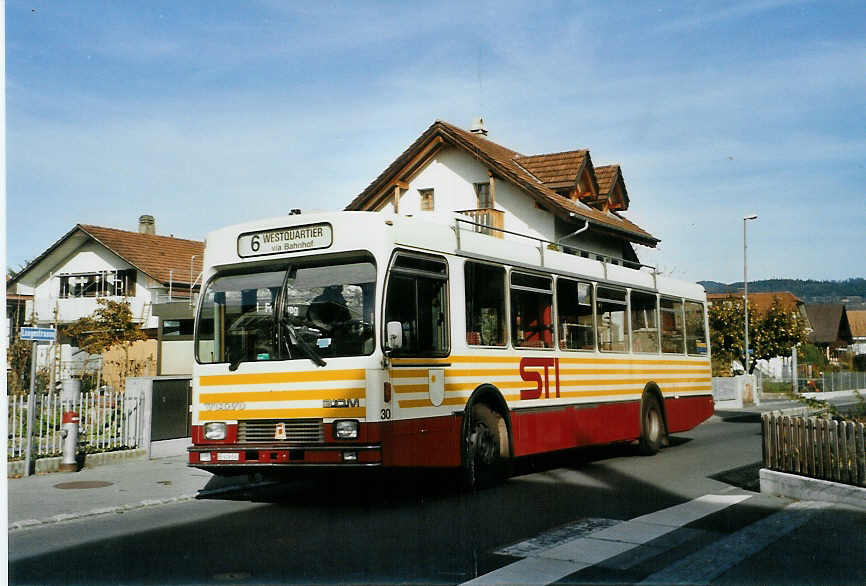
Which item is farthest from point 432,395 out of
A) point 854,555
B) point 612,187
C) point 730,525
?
point 612,187

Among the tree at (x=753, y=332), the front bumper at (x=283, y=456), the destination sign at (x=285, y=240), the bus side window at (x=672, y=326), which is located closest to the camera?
the front bumper at (x=283, y=456)

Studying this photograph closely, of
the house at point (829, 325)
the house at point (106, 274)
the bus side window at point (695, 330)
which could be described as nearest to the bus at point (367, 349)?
the bus side window at point (695, 330)

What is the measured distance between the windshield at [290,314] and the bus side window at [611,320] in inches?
232

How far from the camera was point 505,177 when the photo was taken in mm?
32406

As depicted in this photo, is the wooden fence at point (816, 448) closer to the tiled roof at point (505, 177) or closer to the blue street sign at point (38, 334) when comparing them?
the blue street sign at point (38, 334)

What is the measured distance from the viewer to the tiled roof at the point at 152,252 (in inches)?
1719

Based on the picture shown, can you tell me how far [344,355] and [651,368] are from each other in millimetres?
8401

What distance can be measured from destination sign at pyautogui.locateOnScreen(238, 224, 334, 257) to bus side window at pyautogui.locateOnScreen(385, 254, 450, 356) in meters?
0.85

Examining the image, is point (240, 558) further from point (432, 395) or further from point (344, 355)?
point (432, 395)

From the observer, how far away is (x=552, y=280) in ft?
43.6

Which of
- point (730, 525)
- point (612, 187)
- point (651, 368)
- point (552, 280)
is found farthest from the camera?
point (612, 187)

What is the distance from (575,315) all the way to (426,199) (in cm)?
2156

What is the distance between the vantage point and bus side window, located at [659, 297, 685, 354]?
17203 millimetres

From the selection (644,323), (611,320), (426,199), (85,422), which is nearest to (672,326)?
(644,323)
